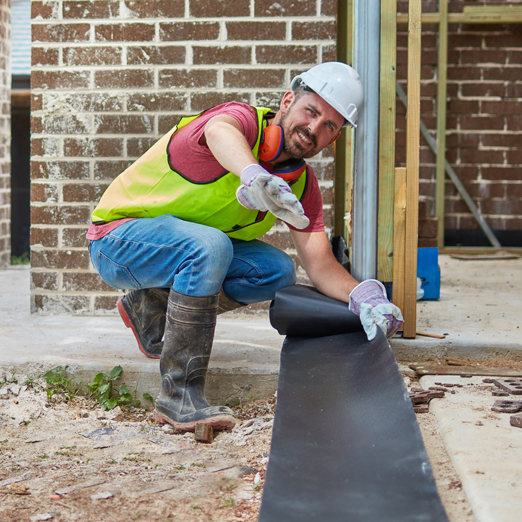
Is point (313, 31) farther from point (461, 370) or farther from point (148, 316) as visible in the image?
point (461, 370)

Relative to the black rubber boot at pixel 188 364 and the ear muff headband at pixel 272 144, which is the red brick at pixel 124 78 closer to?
the ear muff headband at pixel 272 144

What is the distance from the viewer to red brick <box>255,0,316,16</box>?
383 centimetres

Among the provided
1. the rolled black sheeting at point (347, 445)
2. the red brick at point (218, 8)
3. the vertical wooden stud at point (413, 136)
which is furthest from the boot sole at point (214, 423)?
the red brick at point (218, 8)

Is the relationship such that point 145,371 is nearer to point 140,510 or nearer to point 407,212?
point 140,510

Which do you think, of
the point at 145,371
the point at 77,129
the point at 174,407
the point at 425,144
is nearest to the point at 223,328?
the point at 145,371

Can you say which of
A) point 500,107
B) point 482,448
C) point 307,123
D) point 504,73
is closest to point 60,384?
point 307,123

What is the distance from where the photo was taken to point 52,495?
74.5 inches

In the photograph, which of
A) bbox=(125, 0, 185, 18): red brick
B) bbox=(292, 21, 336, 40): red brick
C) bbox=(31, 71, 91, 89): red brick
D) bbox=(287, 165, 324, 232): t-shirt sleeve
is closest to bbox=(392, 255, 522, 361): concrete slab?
bbox=(287, 165, 324, 232): t-shirt sleeve

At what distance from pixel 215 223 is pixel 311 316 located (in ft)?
1.82

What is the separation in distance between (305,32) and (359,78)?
52.3 inches

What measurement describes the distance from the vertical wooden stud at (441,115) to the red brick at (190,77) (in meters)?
4.61

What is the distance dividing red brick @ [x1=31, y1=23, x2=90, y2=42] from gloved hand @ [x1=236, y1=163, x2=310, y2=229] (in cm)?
231

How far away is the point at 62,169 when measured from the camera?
13.2 feet

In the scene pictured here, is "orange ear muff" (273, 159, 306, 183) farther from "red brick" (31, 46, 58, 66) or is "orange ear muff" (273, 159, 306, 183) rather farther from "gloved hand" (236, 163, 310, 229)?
"red brick" (31, 46, 58, 66)
